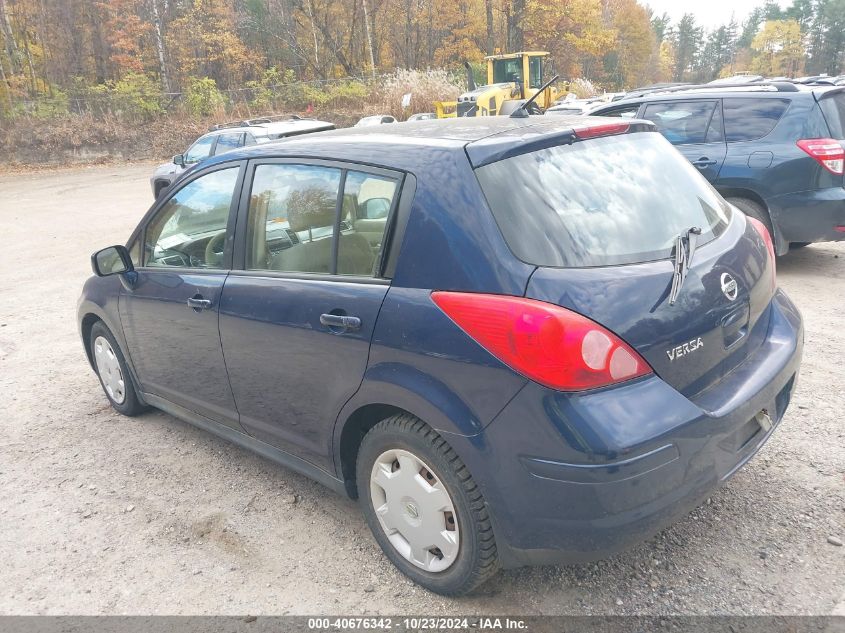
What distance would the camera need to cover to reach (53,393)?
5.07m

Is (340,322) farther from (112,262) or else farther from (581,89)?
(581,89)

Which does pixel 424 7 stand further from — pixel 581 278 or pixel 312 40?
pixel 581 278

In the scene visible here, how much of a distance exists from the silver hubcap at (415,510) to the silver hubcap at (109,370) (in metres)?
2.52

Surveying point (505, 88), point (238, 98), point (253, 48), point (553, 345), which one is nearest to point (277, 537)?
point (553, 345)

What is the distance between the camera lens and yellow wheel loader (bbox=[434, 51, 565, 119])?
22406mm

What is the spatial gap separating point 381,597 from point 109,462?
2.17 meters

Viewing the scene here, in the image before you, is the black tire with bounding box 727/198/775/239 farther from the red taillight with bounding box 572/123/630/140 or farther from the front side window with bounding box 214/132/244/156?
the front side window with bounding box 214/132/244/156

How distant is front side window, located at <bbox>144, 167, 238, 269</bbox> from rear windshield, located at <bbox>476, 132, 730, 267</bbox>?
62.7 inches

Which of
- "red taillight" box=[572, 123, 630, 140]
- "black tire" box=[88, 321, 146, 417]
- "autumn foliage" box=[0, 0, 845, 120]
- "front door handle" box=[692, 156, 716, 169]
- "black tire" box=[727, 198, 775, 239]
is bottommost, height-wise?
"black tire" box=[88, 321, 146, 417]

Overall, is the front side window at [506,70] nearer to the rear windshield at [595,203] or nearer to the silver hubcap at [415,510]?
the rear windshield at [595,203]

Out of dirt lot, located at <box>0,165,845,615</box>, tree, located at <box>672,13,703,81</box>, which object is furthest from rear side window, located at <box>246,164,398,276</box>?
tree, located at <box>672,13,703,81</box>

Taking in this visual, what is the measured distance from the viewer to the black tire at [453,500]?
2.36 meters

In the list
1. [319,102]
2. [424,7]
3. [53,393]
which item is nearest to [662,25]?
[424,7]

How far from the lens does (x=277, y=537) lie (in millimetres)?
3127
